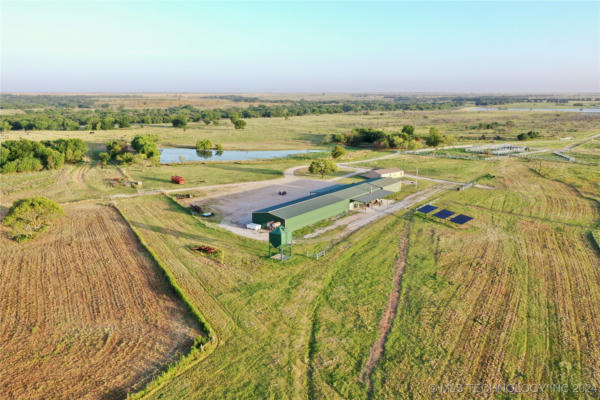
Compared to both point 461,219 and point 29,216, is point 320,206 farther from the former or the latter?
point 29,216

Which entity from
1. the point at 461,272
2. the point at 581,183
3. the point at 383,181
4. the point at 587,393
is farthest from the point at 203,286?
the point at 581,183

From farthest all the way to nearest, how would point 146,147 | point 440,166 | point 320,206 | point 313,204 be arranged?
point 146,147 → point 440,166 → point 313,204 → point 320,206

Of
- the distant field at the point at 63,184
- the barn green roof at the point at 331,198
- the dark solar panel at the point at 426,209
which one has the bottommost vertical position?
the distant field at the point at 63,184

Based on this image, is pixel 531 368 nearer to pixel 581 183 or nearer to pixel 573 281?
pixel 573 281

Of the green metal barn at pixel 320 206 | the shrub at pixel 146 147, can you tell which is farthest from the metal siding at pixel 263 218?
the shrub at pixel 146 147

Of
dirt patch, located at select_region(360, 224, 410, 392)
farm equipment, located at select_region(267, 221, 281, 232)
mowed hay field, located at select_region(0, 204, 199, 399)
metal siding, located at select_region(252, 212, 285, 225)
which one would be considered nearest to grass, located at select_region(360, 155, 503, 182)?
dirt patch, located at select_region(360, 224, 410, 392)

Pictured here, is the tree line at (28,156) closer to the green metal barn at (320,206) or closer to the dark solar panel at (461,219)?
the green metal barn at (320,206)

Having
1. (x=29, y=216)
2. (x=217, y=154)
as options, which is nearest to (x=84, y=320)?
(x=29, y=216)
